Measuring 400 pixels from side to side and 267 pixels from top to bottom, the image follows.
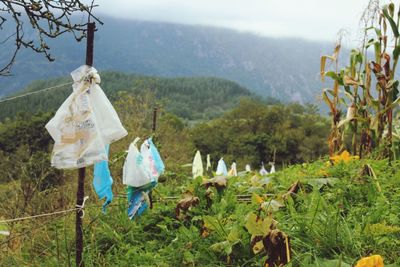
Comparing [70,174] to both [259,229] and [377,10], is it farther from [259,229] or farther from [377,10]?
[259,229]

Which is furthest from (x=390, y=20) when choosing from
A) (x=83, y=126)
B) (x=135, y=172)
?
(x=83, y=126)

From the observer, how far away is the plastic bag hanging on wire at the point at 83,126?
115 inches

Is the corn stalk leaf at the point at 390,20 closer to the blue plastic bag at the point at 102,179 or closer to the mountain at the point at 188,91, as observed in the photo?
the blue plastic bag at the point at 102,179

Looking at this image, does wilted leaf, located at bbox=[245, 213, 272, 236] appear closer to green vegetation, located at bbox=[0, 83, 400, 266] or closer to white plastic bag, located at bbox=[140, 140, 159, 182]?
green vegetation, located at bbox=[0, 83, 400, 266]

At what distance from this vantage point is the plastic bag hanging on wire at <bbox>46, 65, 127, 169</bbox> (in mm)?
2916

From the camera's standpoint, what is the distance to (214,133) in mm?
35125

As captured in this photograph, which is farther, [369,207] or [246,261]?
[369,207]

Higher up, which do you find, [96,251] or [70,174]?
[96,251]

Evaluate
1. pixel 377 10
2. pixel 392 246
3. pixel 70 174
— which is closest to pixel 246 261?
pixel 392 246

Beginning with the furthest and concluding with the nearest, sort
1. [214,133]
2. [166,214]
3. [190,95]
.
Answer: [190,95]
[214,133]
[166,214]

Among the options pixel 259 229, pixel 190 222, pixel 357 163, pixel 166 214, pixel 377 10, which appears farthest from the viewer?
pixel 377 10

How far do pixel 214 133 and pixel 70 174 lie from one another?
22938mm

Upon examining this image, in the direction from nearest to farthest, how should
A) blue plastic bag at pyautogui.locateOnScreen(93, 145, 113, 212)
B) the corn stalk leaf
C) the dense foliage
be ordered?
1. blue plastic bag at pyautogui.locateOnScreen(93, 145, 113, 212)
2. the corn stalk leaf
3. the dense foliage

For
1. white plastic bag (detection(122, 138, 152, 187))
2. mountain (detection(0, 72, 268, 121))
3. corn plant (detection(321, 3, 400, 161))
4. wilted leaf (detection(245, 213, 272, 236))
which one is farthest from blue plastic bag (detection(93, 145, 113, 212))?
mountain (detection(0, 72, 268, 121))
